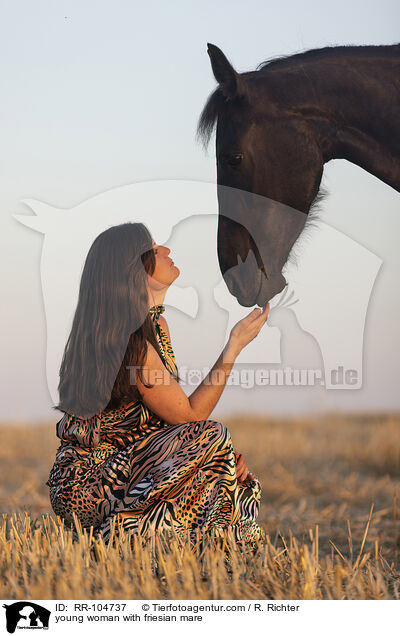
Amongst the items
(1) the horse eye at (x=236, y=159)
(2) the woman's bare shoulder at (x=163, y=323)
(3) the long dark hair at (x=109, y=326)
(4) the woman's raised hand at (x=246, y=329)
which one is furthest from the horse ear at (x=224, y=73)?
(2) the woman's bare shoulder at (x=163, y=323)

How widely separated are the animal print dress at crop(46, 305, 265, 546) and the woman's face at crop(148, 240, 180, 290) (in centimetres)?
40

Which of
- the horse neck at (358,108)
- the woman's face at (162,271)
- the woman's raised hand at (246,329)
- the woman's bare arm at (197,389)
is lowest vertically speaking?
the woman's bare arm at (197,389)

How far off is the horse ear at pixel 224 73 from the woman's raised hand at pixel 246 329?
105cm

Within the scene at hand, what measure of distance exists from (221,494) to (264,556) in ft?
1.20

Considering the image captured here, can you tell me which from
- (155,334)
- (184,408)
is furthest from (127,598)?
(155,334)

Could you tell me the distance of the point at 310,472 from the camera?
9062 millimetres

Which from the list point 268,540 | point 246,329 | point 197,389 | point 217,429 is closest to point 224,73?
point 246,329

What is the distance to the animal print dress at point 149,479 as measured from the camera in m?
3.12

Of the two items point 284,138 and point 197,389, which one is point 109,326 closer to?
point 197,389

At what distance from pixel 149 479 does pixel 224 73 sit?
1917 millimetres

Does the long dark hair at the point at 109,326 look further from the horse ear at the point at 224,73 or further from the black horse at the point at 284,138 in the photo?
the horse ear at the point at 224,73

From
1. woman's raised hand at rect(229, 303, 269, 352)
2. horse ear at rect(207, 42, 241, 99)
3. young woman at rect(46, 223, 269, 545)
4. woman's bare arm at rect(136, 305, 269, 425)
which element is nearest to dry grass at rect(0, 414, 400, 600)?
young woman at rect(46, 223, 269, 545)
